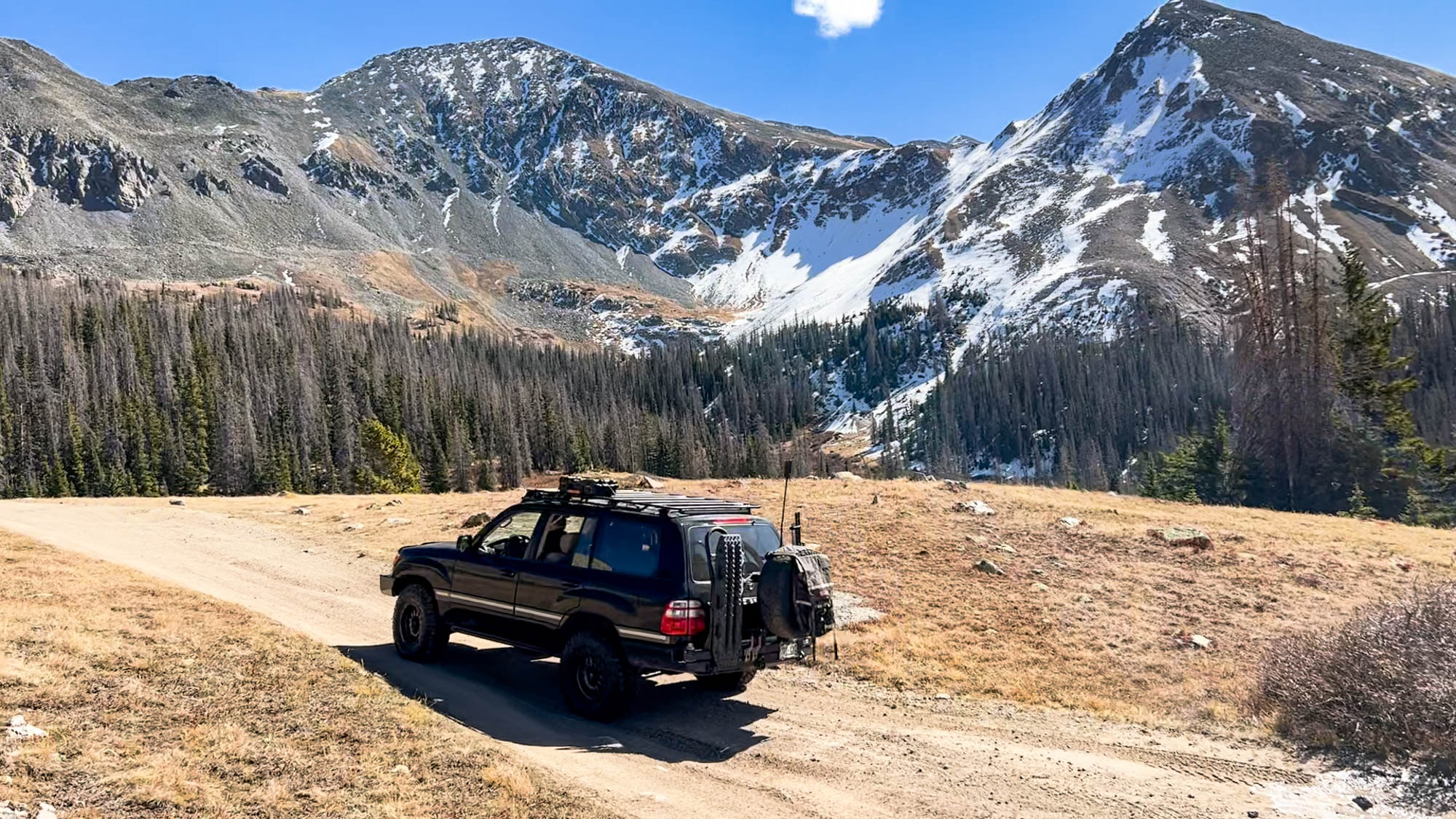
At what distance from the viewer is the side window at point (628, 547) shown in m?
10.5

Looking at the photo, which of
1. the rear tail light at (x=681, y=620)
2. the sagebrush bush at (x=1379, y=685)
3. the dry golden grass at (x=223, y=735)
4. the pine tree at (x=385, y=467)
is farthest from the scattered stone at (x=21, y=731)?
the pine tree at (x=385, y=467)

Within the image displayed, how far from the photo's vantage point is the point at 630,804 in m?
8.07

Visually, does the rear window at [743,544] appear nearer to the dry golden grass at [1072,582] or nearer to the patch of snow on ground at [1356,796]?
the dry golden grass at [1072,582]

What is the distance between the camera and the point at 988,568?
2034cm

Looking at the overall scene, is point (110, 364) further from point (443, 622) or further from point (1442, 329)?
point (1442, 329)

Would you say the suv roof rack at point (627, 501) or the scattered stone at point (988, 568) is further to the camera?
the scattered stone at point (988, 568)

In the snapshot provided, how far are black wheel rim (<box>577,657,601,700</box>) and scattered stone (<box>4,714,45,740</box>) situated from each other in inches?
221

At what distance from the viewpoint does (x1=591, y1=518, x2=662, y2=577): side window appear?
414 inches

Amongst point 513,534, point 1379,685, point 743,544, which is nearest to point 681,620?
point 743,544

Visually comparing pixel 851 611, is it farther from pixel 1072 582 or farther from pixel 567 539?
pixel 567 539

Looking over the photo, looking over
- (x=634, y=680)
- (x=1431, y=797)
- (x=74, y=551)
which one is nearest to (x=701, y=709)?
(x=634, y=680)

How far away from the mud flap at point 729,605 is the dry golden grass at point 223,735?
2767mm

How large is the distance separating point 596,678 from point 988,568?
41.8ft

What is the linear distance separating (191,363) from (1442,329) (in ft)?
623
